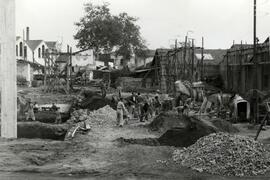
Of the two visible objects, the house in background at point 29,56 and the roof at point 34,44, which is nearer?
the house in background at point 29,56

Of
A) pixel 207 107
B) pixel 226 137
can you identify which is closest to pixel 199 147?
pixel 226 137

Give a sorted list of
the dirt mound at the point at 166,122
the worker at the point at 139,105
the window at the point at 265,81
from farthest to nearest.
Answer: the window at the point at 265,81
the worker at the point at 139,105
the dirt mound at the point at 166,122

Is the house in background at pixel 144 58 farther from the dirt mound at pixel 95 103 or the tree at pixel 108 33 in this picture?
the dirt mound at pixel 95 103

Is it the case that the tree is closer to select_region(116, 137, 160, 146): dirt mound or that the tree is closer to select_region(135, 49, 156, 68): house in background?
select_region(135, 49, 156, 68): house in background

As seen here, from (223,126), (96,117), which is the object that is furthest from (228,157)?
(96,117)

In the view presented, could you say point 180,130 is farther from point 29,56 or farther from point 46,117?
point 29,56

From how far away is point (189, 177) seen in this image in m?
11.2

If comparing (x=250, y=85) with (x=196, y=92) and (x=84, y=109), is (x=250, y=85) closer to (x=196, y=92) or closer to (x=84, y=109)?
(x=196, y=92)

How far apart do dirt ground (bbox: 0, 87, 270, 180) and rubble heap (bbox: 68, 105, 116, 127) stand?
820 cm

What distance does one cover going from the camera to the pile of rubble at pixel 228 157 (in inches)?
451

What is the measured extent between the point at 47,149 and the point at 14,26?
477 centimetres

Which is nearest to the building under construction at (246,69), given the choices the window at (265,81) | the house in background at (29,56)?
the window at (265,81)

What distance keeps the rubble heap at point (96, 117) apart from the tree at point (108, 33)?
126 feet

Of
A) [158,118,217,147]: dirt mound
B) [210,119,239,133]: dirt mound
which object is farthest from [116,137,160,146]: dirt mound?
[210,119,239,133]: dirt mound
